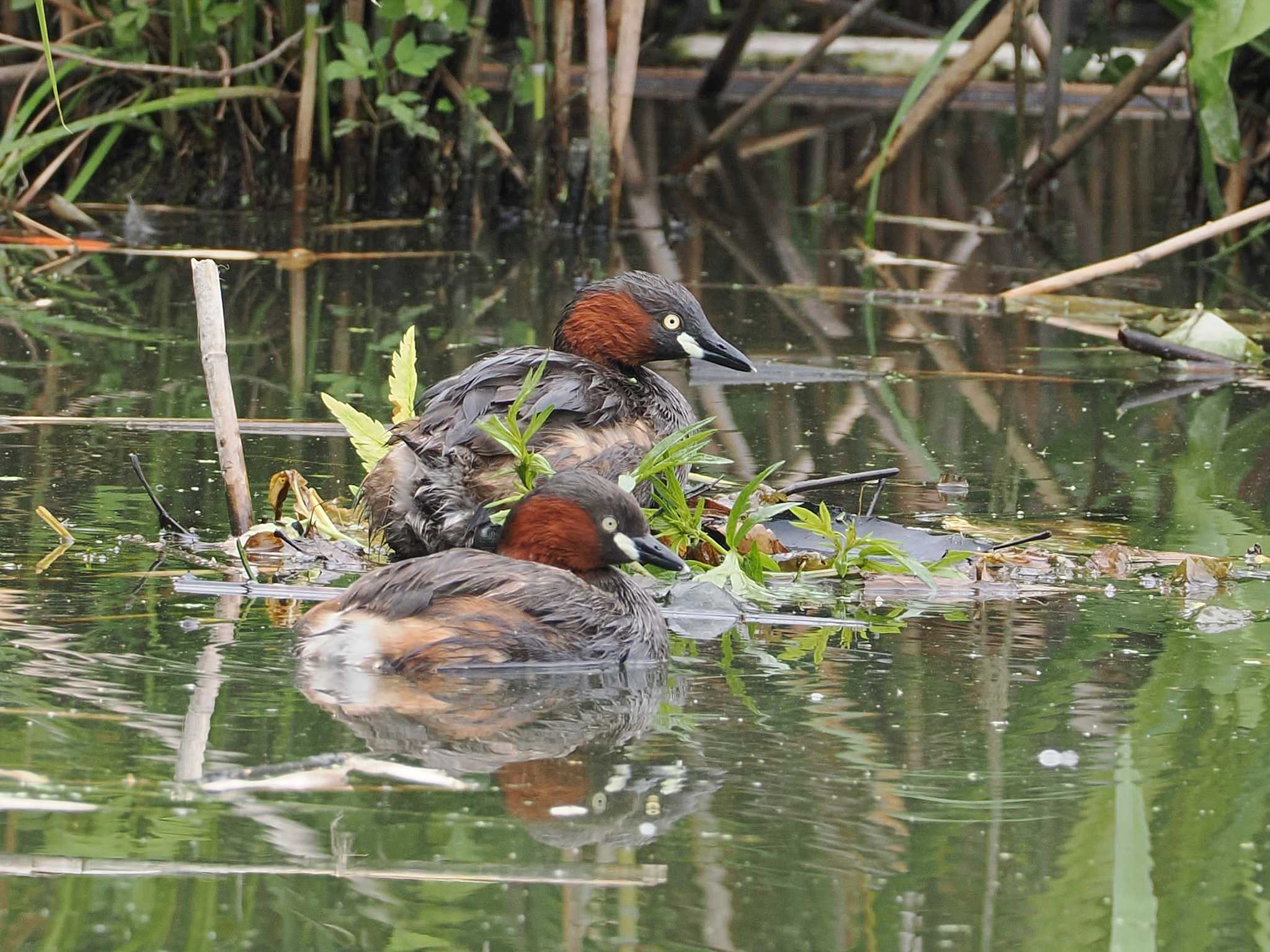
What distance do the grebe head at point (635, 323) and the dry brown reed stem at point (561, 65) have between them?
405 centimetres

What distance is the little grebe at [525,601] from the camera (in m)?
3.71

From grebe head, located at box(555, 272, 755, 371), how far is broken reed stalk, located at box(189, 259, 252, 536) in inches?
34.1

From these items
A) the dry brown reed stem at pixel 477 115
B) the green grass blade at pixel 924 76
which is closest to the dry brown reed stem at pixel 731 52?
the dry brown reed stem at pixel 477 115

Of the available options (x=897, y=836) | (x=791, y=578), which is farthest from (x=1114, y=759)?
(x=791, y=578)

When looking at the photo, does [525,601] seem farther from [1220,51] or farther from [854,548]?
[1220,51]

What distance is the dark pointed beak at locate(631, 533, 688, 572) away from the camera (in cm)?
399

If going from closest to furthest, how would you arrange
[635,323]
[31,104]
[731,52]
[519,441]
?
1. [519,441]
2. [635,323]
3. [31,104]
4. [731,52]

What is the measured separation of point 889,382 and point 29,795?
4234mm

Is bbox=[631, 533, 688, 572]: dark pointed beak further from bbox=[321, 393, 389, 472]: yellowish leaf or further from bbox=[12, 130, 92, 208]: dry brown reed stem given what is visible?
bbox=[12, 130, 92, 208]: dry brown reed stem

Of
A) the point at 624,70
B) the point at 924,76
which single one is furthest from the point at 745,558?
the point at 624,70

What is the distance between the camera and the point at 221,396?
4676mm

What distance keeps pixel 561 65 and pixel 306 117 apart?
3.95 ft

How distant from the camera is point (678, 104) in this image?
45.7 feet

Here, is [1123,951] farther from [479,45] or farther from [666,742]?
[479,45]
